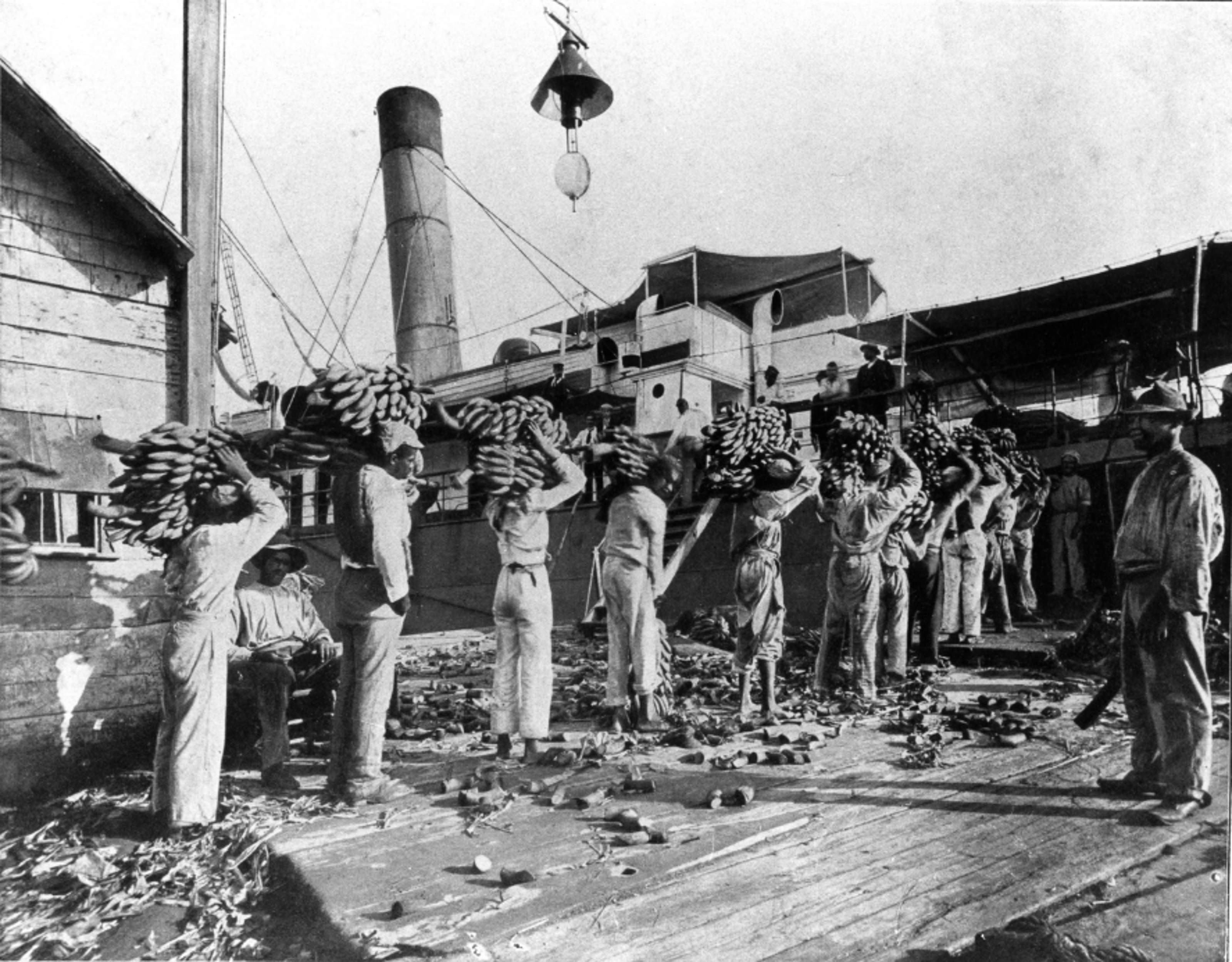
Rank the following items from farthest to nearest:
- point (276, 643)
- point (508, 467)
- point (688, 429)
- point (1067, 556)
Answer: point (1067, 556) < point (688, 429) < point (276, 643) < point (508, 467)

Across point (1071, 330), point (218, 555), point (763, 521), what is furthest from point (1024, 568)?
point (218, 555)

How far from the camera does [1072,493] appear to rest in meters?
10.4

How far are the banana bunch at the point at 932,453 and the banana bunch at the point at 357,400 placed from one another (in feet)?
18.4

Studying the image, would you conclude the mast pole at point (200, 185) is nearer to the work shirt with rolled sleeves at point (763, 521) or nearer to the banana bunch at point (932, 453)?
the work shirt with rolled sleeves at point (763, 521)

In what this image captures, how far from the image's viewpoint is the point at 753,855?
10.5ft

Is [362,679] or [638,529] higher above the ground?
[638,529]

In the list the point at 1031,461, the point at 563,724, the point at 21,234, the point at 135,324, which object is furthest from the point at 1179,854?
the point at 1031,461

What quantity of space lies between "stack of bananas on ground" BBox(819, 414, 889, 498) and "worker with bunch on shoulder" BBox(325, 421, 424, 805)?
13.1ft

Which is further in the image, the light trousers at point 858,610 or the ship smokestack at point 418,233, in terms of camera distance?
the ship smokestack at point 418,233

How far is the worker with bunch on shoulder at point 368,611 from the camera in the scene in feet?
13.0

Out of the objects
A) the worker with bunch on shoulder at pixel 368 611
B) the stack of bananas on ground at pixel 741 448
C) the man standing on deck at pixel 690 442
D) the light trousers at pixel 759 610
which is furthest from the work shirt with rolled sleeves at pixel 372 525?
the light trousers at pixel 759 610

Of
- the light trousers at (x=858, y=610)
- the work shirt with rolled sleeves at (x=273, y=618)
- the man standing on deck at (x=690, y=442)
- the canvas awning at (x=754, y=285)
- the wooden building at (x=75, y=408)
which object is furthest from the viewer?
the canvas awning at (x=754, y=285)

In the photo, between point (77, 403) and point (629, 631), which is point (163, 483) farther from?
point (629, 631)

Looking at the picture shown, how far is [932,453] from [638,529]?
396 centimetres
